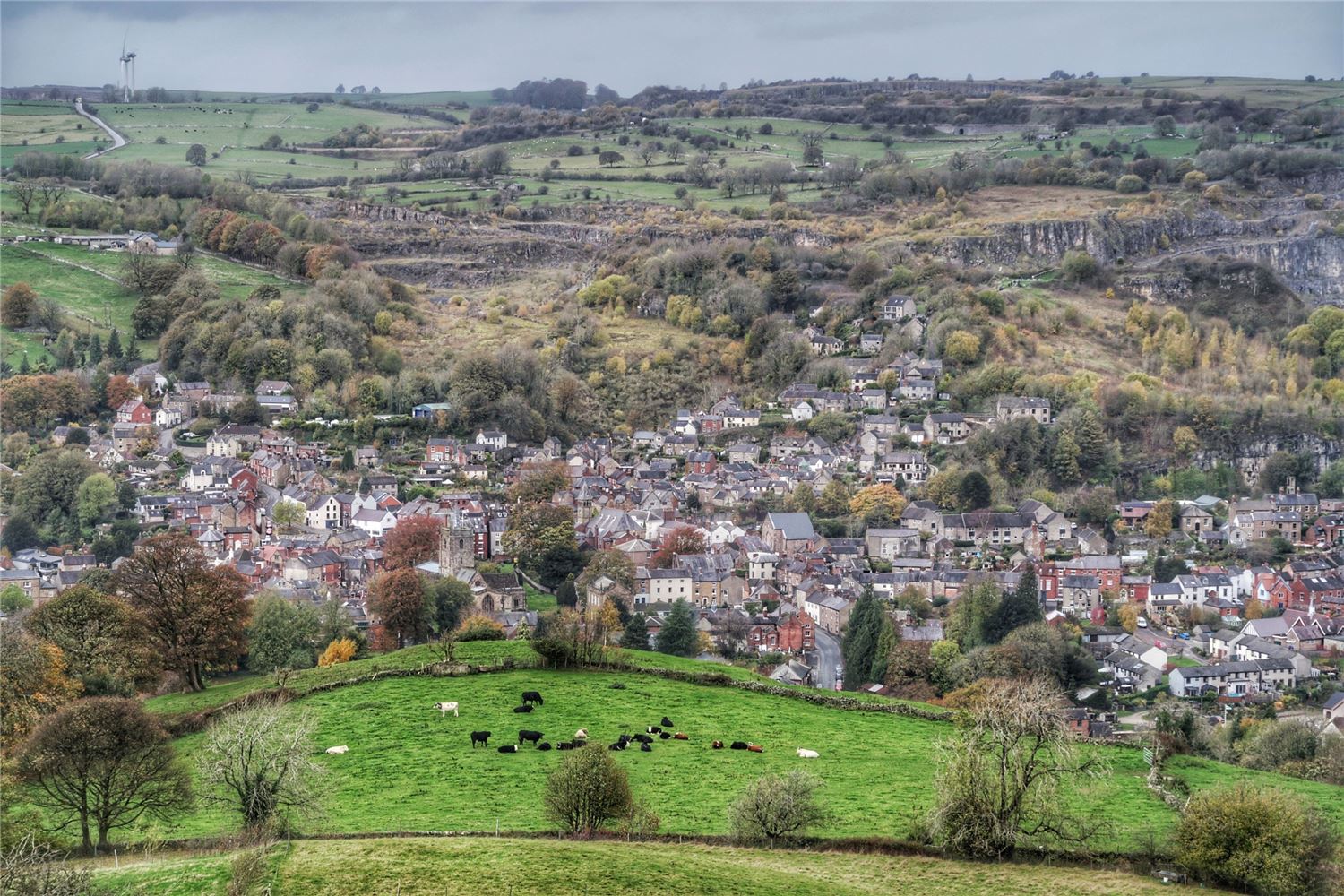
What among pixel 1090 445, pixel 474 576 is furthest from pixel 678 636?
pixel 1090 445

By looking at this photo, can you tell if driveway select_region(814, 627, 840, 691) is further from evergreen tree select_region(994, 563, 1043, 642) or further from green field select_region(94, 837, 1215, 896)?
green field select_region(94, 837, 1215, 896)

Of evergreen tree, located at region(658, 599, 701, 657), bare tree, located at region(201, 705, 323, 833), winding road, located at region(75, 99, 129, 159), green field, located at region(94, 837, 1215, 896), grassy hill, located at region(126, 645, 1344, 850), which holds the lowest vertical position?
evergreen tree, located at region(658, 599, 701, 657)

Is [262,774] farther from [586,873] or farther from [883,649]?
[883,649]

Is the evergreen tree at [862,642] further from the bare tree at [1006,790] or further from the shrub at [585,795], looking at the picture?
the shrub at [585,795]

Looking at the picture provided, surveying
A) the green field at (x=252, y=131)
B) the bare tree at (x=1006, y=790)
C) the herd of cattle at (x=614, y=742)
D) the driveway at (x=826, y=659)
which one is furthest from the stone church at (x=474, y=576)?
the green field at (x=252, y=131)

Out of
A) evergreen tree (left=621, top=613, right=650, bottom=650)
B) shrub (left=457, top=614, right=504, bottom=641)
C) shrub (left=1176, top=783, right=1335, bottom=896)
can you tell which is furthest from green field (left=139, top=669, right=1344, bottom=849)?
evergreen tree (left=621, top=613, right=650, bottom=650)

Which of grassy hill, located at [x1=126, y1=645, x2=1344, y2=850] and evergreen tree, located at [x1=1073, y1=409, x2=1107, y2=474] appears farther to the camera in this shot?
evergreen tree, located at [x1=1073, y1=409, x2=1107, y2=474]
